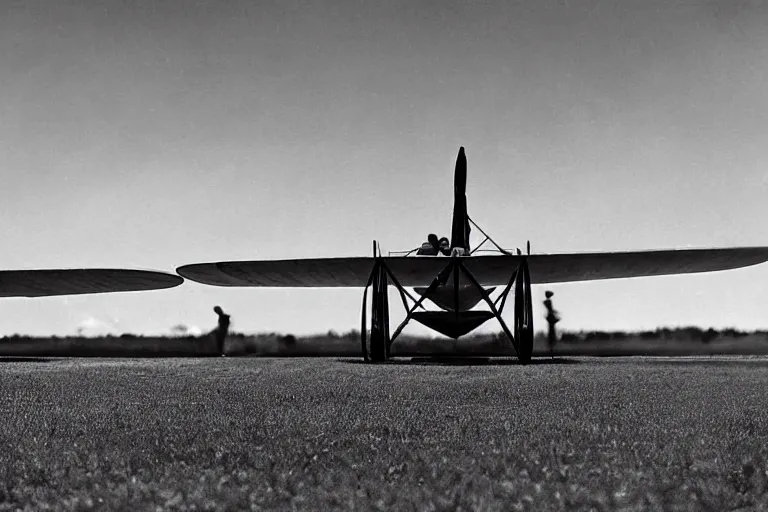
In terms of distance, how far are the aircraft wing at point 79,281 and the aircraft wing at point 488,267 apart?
1.32m

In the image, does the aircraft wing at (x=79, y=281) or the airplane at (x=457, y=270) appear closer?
the airplane at (x=457, y=270)

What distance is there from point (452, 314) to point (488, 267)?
2.33 metres

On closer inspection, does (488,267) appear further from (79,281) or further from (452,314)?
(79,281)

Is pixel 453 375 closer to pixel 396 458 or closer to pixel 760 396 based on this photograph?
pixel 760 396

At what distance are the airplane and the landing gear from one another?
0.03 m

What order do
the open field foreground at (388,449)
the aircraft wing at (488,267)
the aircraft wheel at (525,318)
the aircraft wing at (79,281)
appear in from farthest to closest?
1. the aircraft wing at (79,281)
2. the aircraft wing at (488,267)
3. the aircraft wheel at (525,318)
4. the open field foreground at (388,449)

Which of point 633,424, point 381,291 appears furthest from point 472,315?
point 633,424

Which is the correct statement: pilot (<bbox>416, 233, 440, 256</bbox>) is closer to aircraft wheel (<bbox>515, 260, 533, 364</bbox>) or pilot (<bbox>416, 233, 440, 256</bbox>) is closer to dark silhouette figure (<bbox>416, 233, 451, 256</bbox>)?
dark silhouette figure (<bbox>416, 233, 451, 256</bbox>)

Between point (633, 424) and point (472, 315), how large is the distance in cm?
1391

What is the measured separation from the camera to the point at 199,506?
3975 millimetres

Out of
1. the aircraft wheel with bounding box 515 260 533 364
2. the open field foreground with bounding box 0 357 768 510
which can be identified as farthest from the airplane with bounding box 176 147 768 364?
the open field foreground with bounding box 0 357 768 510

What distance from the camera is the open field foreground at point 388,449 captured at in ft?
13.6

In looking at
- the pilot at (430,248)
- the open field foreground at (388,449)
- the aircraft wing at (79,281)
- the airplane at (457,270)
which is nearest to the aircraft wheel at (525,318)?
the airplane at (457,270)

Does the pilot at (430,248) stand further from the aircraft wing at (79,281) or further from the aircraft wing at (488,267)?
the aircraft wing at (79,281)
